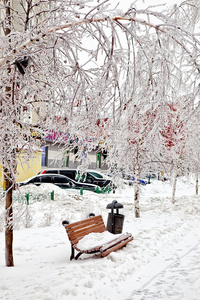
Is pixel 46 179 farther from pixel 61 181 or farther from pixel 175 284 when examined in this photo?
pixel 175 284

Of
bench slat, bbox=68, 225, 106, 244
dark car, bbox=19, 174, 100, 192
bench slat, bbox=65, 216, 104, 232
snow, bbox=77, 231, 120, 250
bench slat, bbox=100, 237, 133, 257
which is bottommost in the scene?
dark car, bbox=19, 174, 100, 192

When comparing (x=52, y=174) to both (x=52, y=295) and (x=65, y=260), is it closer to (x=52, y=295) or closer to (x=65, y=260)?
(x=65, y=260)

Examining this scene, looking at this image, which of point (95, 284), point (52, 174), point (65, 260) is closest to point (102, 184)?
point (52, 174)

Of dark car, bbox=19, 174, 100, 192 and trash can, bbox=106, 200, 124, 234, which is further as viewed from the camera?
dark car, bbox=19, 174, 100, 192

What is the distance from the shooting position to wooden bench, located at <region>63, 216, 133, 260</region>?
5616 millimetres

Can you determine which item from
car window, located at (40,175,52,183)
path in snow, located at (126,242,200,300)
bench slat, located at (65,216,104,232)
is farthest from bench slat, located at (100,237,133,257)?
car window, located at (40,175,52,183)

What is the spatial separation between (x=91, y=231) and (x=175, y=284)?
2454 millimetres

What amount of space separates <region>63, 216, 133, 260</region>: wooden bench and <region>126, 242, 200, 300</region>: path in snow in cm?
105

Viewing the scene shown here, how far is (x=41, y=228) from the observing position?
9.92 metres

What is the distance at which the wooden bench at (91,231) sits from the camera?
18.4 ft

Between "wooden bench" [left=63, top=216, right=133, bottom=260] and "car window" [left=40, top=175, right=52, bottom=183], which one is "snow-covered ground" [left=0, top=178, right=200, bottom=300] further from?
"car window" [left=40, top=175, right=52, bottom=183]

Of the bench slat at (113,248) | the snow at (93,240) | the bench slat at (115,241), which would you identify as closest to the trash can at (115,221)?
the bench slat at (115,241)

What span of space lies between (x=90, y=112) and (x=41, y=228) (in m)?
6.98

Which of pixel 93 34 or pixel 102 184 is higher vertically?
pixel 93 34
